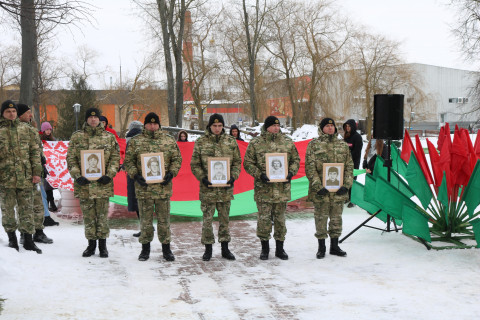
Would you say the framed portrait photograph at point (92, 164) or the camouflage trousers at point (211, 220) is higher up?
the framed portrait photograph at point (92, 164)

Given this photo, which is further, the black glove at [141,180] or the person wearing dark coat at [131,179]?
the person wearing dark coat at [131,179]

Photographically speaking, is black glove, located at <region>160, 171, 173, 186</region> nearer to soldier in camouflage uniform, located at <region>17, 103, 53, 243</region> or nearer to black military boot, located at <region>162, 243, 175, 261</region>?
black military boot, located at <region>162, 243, 175, 261</region>

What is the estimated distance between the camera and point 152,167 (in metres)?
6.75

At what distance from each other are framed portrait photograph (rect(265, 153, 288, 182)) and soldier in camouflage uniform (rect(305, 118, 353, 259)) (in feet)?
1.15

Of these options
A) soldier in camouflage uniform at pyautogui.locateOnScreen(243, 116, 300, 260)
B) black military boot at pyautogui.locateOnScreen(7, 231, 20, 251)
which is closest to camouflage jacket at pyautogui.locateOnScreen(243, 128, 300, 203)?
soldier in camouflage uniform at pyautogui.locateOnScreen(243, 116, 300, 260)

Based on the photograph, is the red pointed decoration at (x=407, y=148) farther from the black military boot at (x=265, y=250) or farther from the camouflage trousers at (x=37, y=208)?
the camouflage trousers at (x=37, y=208)

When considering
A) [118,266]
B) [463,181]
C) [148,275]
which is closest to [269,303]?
[148,275]

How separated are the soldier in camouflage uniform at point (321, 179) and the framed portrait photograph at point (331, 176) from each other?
0.06 m

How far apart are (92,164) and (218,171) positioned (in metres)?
1.66

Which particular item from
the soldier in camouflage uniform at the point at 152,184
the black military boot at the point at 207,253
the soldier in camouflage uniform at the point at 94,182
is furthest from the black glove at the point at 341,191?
the soldier in camouflage uniform at the point at 94,182

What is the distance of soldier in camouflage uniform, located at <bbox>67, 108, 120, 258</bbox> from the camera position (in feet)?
22.4

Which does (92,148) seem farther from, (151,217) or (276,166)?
(276,166)

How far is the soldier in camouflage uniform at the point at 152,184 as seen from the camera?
22.2 ft

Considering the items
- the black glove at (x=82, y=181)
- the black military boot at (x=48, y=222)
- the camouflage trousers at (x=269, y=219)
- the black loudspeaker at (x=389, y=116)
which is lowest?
the black military boot at (x=48, y=222)
